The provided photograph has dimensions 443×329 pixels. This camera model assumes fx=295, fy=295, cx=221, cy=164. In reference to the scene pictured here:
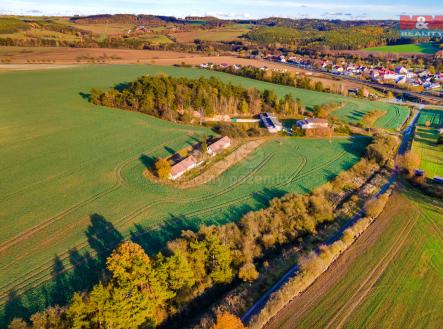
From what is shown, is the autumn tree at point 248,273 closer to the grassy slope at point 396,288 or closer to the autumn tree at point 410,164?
the grassy slope at point 396,288

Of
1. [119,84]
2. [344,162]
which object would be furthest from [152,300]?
[119,84]

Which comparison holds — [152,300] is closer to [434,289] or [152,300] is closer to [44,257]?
[44,257]

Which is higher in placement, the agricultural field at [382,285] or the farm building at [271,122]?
the farm building at [271,122]

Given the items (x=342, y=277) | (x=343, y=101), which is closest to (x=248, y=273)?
(x=342, y=277)

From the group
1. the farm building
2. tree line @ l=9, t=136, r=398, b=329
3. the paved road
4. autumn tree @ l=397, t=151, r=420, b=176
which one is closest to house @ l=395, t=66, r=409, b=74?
the paved road

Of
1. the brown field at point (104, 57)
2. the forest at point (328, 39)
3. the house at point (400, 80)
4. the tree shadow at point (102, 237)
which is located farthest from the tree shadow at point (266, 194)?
the forest at point (328, 39)
